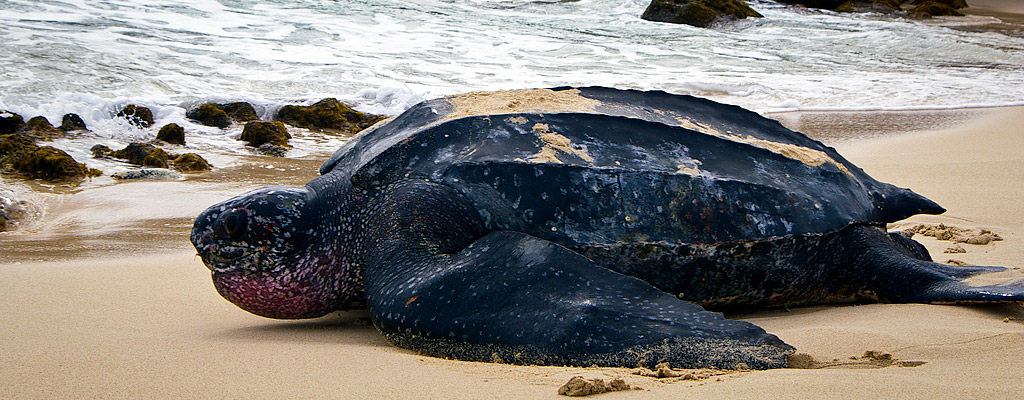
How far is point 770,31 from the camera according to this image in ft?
47.3

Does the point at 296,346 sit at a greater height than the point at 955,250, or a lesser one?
lesser

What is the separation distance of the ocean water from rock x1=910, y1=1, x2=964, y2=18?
3.88 meters

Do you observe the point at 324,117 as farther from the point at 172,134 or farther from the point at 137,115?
the point at 137,115

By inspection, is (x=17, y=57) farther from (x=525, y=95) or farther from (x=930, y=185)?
(x=930, y=185)

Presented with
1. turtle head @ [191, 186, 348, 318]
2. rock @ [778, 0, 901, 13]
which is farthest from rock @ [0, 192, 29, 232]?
rock @ [778, 0, 901, 13]

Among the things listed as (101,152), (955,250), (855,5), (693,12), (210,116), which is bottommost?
(101,152)

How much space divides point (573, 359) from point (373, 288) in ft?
2.22

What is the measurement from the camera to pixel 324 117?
645 centimetres

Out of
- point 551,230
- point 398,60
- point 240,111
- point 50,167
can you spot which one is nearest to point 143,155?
point 50,167

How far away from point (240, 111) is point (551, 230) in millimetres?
5041

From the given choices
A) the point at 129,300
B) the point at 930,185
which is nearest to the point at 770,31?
the point at 930,185

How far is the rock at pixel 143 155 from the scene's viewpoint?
470 centimetres

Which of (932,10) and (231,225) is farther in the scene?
(932,10)

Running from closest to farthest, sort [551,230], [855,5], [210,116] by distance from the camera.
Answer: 1. [551,230]
2. [210,116]
3. [855,5]
